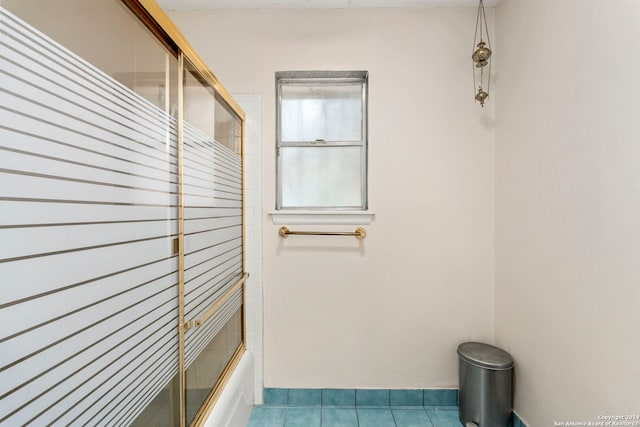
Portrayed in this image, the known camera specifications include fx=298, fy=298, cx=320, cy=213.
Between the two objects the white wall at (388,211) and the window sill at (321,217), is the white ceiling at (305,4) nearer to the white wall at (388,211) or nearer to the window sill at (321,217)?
the white wall at (388,211)

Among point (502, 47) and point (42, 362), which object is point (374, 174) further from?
point (42, 362)

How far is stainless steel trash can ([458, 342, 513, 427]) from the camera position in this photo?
60.4 inches

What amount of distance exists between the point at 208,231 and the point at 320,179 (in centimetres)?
88

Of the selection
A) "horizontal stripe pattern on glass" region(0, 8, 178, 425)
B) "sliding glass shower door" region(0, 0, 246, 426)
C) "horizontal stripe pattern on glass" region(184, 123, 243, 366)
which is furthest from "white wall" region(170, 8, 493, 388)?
"horizontal stripe pattern on glass" region(0, 8, 178, 425)

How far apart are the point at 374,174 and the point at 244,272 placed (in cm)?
97

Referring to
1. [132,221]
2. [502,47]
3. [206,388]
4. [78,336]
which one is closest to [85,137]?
[132,221]

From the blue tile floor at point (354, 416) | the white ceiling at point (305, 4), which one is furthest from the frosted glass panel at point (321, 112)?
the blue tile floor at point (354, 416)

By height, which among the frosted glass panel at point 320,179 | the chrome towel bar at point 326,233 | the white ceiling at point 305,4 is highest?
the white ceiling at point 305,4

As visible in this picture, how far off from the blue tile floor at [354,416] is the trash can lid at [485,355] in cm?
40

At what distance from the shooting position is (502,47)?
5.58 ft

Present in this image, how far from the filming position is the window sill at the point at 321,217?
→ 1.77m

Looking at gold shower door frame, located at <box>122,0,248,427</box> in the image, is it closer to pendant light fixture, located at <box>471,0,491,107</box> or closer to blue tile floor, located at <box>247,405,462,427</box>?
blue tile floor, located at <box>247,405,462,427</box>

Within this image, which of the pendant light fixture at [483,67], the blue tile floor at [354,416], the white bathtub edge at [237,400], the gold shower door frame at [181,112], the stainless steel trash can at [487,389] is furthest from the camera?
the pendant light fixture at [483,67]

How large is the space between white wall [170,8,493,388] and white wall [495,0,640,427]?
195 millimetres
